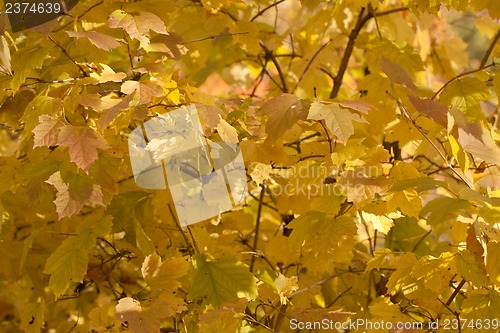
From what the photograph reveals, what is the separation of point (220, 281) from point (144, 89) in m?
0.43

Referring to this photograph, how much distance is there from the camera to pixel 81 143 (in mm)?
1167

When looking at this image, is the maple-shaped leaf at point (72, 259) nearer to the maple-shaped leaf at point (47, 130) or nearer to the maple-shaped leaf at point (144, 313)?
the maple-shaped leaf at point (144, 313)

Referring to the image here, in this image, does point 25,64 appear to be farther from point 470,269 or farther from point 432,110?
point 470,269

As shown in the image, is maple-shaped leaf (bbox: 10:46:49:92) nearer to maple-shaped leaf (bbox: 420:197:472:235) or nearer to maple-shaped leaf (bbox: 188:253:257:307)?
maple-shaped leaf (bbox: 188:253:257:307)

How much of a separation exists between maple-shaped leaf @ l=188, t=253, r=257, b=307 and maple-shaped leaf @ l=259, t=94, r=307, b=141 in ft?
1.05

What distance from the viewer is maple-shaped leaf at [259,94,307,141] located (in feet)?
4.03

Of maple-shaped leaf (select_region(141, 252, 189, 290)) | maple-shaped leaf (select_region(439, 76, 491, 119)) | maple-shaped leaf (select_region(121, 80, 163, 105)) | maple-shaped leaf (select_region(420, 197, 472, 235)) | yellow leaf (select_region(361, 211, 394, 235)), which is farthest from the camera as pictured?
maple-shaped leaf (select_region(439, 76, 491, 119))

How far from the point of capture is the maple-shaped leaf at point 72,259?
1.39m

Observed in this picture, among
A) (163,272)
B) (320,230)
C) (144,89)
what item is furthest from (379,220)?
(144,89)

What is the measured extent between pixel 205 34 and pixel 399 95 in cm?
75

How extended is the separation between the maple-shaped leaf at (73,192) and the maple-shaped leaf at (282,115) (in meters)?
0.36

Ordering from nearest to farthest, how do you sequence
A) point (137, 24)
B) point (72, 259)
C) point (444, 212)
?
1. point (444, 212)
2. point (137, 24)
3. point (72, 259)

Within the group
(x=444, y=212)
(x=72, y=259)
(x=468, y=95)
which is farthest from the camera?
(x=468, y=95)

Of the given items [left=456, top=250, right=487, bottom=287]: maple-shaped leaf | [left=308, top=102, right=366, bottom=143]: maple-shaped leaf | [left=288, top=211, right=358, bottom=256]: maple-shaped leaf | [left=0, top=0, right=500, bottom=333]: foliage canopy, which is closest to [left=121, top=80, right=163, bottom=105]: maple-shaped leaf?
[left=0, top=0, right=500, bottom=333]: foliage canopy
